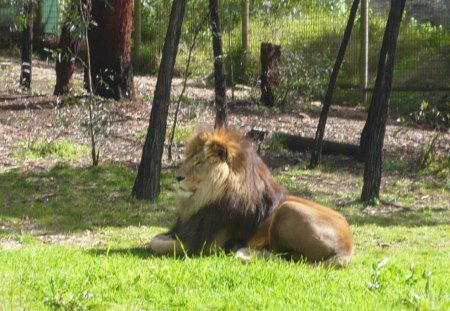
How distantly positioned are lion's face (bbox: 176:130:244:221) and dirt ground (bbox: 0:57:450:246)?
451 cm

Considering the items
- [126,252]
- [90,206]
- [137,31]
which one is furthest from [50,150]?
[137,31]

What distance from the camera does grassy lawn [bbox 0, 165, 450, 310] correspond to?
6504 millimetres

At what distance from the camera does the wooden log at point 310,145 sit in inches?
619

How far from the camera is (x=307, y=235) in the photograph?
26.5 ft

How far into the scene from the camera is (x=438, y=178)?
48.3 feet

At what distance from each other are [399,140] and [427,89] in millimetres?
3096

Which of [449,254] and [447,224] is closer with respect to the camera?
[449,254]

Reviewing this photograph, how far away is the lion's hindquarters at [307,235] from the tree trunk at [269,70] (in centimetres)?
1056

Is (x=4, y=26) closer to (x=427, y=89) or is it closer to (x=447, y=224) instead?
(x=427, y=89)

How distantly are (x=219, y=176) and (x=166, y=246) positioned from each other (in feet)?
2.53

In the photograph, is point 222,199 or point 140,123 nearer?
point 222,199

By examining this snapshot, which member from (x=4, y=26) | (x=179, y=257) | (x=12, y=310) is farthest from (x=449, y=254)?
(x=4, y=26)

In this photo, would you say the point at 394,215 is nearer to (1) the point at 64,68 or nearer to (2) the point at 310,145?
(2) the point at 310,145

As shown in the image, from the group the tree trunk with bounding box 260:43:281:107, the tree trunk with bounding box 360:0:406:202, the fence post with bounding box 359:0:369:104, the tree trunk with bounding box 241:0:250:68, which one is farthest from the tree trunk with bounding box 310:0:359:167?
the tree trunk with bounding box 241:0:250:68
